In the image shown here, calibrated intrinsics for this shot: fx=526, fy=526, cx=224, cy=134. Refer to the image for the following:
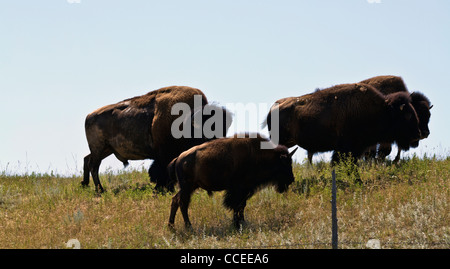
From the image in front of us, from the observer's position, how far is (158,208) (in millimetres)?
10188

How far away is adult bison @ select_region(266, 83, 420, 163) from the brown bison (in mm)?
2745

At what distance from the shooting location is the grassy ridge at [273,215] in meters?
7.85

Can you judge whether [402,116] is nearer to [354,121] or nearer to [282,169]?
[354,121]

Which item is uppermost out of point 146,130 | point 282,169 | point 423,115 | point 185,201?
point 423,115

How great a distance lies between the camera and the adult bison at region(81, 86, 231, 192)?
1170 cm

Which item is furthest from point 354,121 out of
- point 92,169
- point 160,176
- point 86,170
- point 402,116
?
point 86,170

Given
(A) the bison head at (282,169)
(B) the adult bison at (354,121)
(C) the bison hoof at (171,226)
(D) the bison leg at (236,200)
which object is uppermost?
(B) the adult bison at (354,121)

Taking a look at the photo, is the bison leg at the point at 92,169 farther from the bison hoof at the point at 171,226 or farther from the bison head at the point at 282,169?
the bison head at the point at 282,169

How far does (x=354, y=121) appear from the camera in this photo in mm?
11172

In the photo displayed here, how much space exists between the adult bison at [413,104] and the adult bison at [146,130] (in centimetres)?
413

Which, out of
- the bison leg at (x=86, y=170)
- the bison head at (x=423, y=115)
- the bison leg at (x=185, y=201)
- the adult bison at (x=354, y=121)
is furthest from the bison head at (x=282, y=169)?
the bison leg at (x=86, y=170)

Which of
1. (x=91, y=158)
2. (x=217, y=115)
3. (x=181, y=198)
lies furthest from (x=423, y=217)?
(x=91, y=158)

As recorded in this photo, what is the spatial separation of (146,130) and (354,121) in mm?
4733
